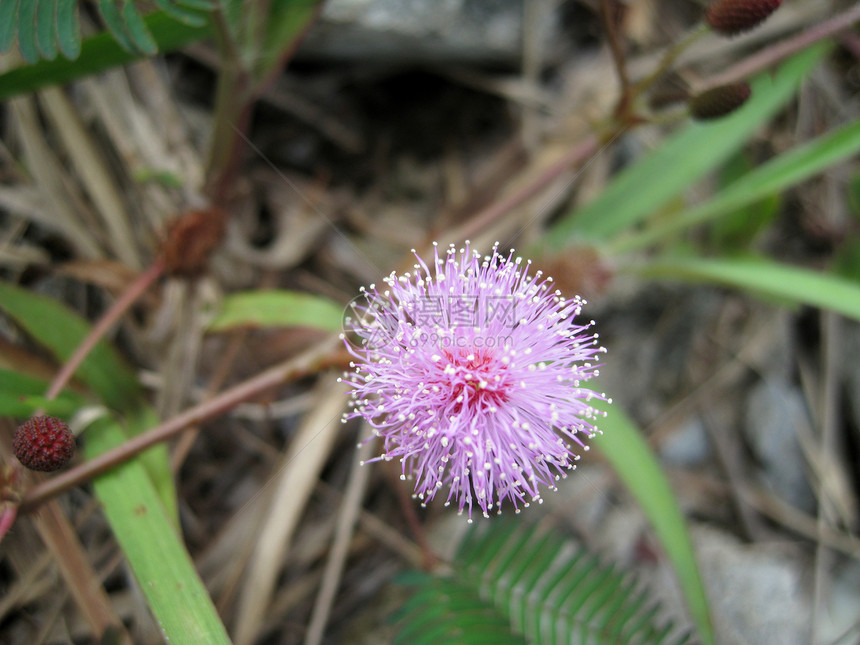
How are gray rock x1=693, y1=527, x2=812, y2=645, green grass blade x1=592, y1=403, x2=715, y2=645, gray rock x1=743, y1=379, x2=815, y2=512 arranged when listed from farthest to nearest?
gray rock x1=743, y1=379, x2=815, y2=512
gray rock x1=693, y1=527, x2=812, y2=645
green grass blade x1=592, y1=403, x2=715, y2=645

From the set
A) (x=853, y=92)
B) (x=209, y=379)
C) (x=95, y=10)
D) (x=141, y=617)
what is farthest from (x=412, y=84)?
(x=141, y=617)

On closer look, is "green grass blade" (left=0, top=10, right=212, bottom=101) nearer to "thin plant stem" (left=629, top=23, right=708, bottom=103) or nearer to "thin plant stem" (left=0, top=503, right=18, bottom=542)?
"thin plant stem" (left=0, top=503, right=18, bottom=542)

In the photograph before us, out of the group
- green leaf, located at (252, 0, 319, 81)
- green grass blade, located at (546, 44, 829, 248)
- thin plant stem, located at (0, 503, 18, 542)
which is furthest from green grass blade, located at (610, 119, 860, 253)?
thin plant stem, located at (0, 503, 18, 542)

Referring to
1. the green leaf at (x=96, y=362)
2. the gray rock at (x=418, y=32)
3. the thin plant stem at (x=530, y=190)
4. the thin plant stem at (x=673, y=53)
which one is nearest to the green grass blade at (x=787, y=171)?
the thin plant stem at (x=530, y=190)

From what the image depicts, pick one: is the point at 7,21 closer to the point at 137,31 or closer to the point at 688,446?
the point at 137,31

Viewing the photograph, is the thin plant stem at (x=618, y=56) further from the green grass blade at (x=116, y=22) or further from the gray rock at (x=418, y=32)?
the green grass blade at (x=116, y=22)

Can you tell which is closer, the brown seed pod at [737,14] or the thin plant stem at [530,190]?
the brown seed pod at [737,14]
